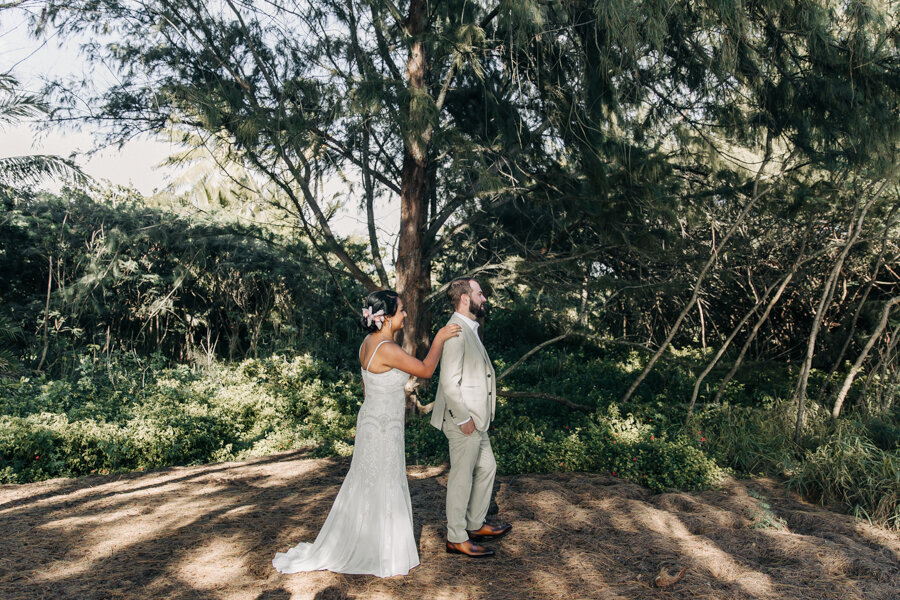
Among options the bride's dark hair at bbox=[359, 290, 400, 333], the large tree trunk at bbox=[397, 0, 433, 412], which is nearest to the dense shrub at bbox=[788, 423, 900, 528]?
the bride's dark hair at bbox=[359, 290, 400, 333]

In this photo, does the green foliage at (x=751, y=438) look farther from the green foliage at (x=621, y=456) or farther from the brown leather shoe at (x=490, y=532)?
the brown leather shoe at (x=490, y=532)

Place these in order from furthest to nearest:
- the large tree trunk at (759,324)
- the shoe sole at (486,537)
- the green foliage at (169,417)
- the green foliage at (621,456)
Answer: the large tree trunk at (759,324) → the green foliage at (169,417) → the green foliage at (621,456) → the shoe sole at (486,537)

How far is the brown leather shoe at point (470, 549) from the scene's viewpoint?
3.94 m

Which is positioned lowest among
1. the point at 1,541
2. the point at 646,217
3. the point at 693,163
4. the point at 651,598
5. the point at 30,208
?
the point at 651,598

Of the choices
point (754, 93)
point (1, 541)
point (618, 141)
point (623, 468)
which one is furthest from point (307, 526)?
point (754, 93)

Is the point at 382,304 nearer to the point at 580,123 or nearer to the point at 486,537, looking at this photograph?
the point at 486,537

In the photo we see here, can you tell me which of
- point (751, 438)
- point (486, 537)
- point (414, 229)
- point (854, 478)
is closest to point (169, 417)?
point (414, 229)

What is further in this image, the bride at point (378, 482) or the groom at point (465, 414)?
the groom at point (465, 414)

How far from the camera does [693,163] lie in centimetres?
804

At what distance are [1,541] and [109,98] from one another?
5420 mm

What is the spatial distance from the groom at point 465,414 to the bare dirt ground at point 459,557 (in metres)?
0.33

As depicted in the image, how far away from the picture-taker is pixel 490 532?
421 cm

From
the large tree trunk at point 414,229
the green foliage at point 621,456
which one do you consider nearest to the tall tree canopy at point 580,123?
the large tree trunk at point 414,229

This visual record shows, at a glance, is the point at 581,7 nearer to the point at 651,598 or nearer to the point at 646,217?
the point at 646,217
